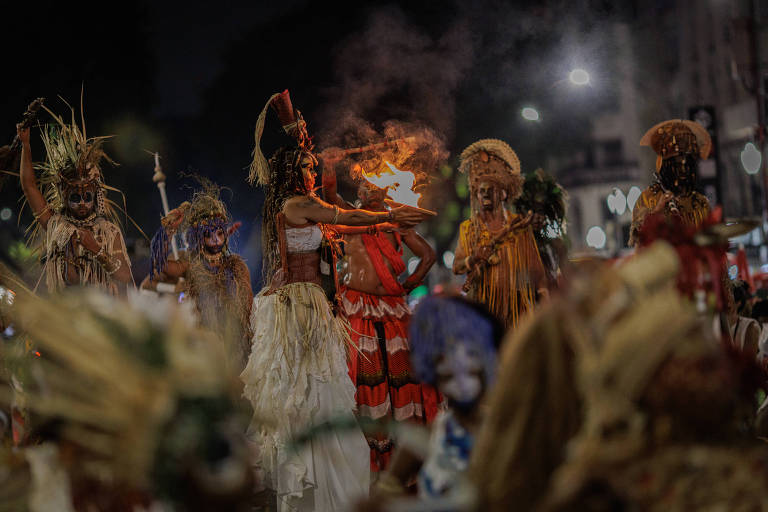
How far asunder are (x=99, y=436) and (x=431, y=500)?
3.36 ft

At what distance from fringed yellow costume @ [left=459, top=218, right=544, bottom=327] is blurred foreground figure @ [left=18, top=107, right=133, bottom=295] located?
2.86m

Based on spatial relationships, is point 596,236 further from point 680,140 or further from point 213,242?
point 213,242

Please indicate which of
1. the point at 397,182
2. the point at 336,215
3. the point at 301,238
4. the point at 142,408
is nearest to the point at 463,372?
the point at 142,408

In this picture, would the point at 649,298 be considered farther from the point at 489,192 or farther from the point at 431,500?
the point at 489,192

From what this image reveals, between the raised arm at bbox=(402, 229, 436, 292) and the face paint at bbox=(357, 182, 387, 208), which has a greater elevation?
the face paint at bbox=(357, 182, 387, 208)

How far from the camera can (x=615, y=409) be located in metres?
2.14

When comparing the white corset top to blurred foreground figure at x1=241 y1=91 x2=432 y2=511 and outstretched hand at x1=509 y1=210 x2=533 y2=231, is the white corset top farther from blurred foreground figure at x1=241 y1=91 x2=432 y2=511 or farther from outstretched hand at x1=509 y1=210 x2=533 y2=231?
outstretched hand at x1=509 y1=210 x2=533 y2=231

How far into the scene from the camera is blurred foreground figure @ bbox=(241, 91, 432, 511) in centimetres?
562

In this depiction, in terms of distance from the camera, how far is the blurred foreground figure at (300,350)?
18.4ft

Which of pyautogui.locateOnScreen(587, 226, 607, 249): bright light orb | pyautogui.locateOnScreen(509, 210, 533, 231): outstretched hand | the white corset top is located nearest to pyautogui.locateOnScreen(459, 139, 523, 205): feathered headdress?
pyautogui.locateOnScreen(509, 210, 533, 231): outstretched hand

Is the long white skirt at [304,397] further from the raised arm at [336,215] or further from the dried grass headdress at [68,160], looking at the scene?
the dried grass headdress at [68,160]

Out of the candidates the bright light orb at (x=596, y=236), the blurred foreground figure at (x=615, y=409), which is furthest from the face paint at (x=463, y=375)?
the bright light orb at (x=596, y=236)

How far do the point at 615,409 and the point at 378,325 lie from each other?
4.63 metres

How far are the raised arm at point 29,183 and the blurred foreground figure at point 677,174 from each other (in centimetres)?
452
